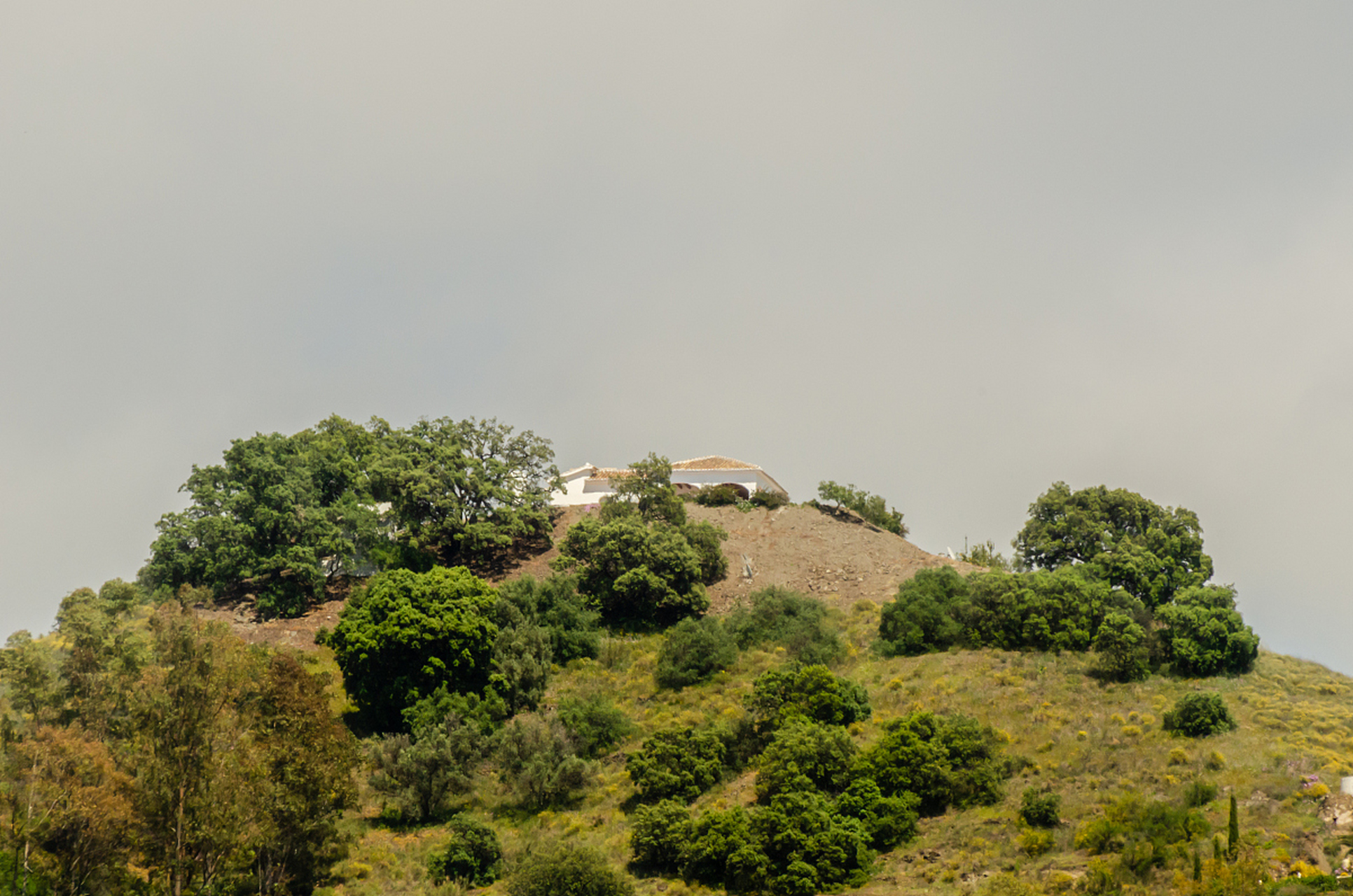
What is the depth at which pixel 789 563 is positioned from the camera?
49.7 metres

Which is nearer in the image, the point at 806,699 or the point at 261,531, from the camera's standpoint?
the point at 806,699

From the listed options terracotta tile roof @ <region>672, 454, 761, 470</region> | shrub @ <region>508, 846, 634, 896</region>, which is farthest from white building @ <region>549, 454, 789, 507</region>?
shrub @ <region>508, 846, 634, 896</region>

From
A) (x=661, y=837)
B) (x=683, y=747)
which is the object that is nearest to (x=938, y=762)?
(x=683, y=747)

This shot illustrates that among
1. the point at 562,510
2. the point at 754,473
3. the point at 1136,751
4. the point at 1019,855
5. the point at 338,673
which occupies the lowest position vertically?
the point at 1019,855

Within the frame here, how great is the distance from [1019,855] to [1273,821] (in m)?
5.48

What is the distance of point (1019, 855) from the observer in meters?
22.0

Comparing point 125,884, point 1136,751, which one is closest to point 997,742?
point 1136,751

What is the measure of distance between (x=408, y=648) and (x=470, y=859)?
10893 millimetres

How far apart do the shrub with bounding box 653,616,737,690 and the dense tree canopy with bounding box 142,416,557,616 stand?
13.0 metres

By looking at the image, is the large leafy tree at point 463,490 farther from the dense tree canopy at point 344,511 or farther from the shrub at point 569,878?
the shrub at point 569,878

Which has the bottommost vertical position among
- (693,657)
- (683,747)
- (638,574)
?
(683,747)

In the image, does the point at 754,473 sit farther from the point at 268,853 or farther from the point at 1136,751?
the point at 268,853

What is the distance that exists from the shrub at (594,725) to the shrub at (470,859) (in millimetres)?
6728

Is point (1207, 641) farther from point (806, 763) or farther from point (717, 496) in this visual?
point (717, 496)
